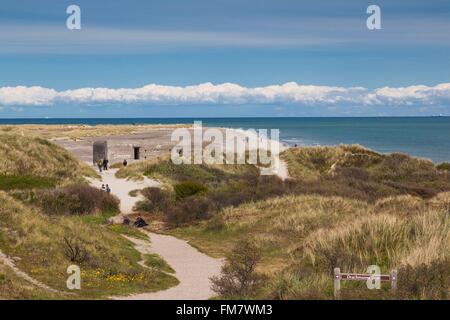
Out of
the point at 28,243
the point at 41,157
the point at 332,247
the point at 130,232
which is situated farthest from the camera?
the point at 41,157

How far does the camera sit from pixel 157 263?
73.4 feet

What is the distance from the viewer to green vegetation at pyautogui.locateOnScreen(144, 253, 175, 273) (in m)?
21.8

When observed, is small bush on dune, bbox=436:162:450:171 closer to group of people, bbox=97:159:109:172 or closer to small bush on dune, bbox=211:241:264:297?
group of people, bbox=97:159:109:172

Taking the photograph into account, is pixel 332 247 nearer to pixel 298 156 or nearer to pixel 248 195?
pixel 248 195

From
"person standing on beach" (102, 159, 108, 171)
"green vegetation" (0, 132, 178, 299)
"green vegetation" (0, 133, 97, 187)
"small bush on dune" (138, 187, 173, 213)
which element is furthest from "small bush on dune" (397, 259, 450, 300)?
"person standing on beach" (102, 159, 108, 171)

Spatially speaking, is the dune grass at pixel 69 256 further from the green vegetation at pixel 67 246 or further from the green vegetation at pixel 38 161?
the green vegetation at pixel 38 161

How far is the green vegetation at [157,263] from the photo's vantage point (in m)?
21.8

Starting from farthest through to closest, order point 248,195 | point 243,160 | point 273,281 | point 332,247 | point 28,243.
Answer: point 243,160, point 248,195, point 28,243, point 332,247, point 273,281

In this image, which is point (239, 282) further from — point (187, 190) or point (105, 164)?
point (105, 164)
